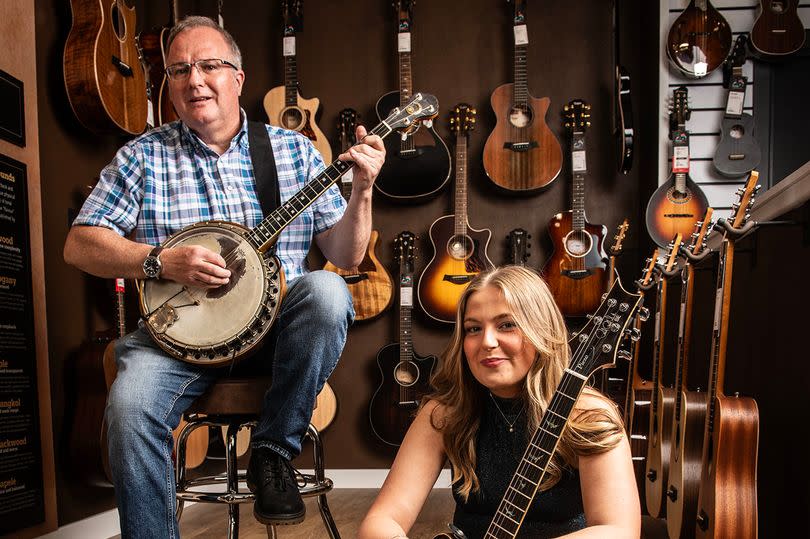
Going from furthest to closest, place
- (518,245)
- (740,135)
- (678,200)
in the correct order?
(518,245), (740,135), (678,200)

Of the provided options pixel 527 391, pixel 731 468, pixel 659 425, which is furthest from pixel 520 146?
pixel 527 391

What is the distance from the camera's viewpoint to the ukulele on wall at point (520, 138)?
376cm

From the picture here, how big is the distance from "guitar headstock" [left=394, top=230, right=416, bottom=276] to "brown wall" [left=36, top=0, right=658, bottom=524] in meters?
0.14

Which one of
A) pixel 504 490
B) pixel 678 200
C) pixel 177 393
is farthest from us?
pixel 678 200

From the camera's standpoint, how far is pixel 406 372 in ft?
12.6

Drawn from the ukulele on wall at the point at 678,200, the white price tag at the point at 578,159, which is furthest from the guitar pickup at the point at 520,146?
the ukulele on wall at the point at 678,200

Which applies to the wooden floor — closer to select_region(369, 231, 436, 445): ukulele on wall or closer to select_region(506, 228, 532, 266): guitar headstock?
select_region(369, 231, 436, 445): ukulele on wall

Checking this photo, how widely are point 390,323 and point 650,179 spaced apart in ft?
5.37

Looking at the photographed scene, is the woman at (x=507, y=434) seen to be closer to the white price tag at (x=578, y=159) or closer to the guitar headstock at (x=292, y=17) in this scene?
the white price tag at (x=578, y=159)

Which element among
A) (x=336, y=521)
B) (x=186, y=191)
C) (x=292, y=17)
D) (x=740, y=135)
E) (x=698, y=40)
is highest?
(x=292, y=17)

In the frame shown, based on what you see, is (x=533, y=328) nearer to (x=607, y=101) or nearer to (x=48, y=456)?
(x=48, y=456)

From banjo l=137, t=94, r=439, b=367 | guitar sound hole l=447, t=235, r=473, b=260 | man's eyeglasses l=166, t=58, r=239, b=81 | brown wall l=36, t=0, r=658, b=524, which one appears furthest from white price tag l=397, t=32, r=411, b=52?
banjo l=137, t=94, r=439, b=367

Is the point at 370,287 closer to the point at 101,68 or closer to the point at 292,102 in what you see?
the point at 292,102

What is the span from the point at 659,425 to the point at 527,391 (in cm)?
137
